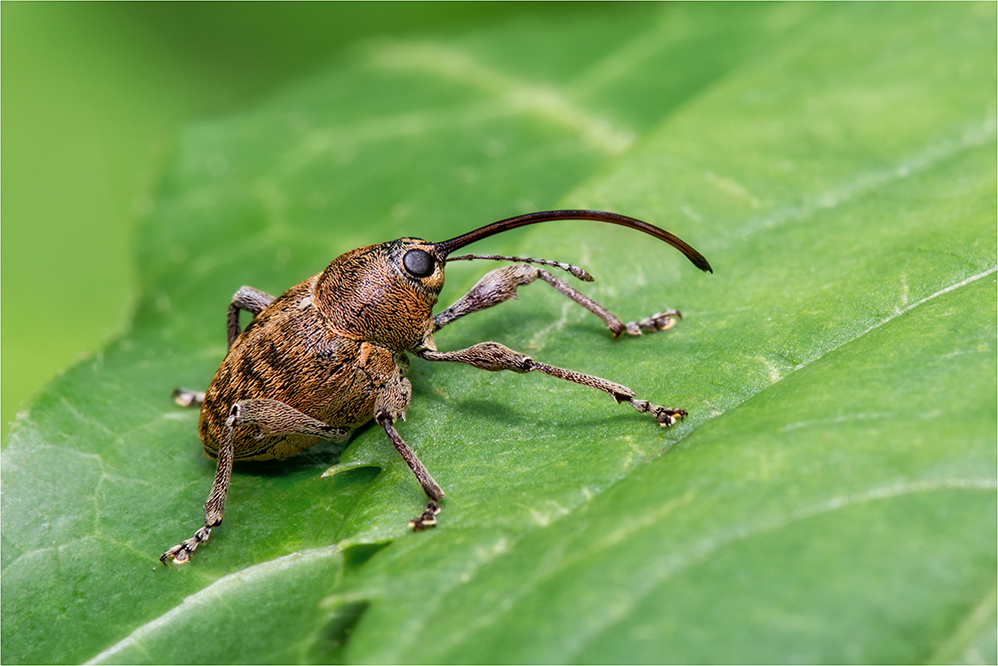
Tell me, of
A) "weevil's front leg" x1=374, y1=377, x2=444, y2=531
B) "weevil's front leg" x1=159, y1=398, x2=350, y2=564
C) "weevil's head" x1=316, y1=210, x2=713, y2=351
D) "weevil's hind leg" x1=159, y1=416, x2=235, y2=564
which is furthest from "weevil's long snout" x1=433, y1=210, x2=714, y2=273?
"weevil's hind leg" x1=159, y1=416, x2=235, y2=564

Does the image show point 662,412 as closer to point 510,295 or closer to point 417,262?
point 510,295

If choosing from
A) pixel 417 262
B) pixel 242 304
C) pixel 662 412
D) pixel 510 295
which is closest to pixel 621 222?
pixel 510 295

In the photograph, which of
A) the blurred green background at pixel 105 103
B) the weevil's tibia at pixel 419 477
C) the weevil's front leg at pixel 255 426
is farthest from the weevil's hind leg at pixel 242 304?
the weevil's tibia at pixel 419 477

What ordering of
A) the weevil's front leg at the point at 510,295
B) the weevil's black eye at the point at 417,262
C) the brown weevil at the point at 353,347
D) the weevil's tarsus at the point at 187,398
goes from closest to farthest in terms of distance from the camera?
the brown weevil at the point at 353,347 → the weevil's front leg at the point at 510,295 → the weevil's black eye at the point at 417,262 → the weevil's tarsus at the point at 187,398

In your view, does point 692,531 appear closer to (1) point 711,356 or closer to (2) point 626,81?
(1) point 711,356

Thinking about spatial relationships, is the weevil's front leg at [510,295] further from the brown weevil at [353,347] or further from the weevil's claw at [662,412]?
the weevil's claw at [662,412]
